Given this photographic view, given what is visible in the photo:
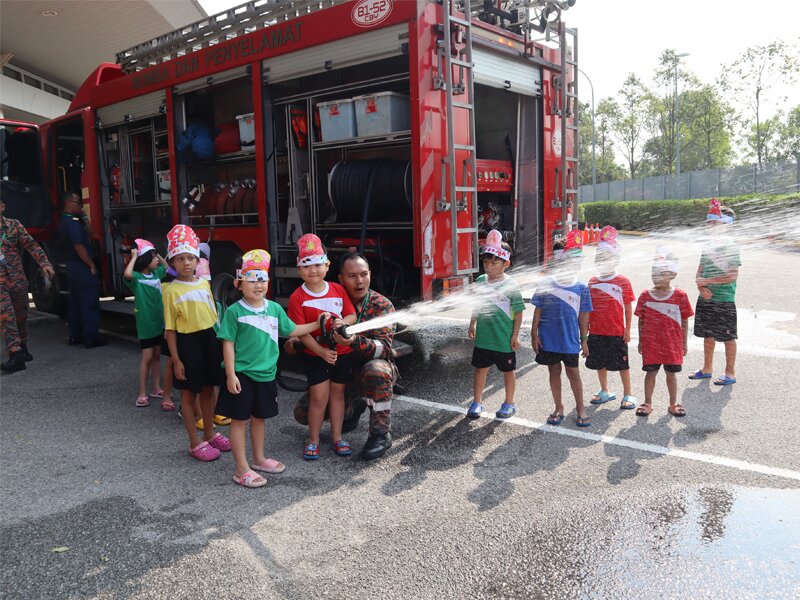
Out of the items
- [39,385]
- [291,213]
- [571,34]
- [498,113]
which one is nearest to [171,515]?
[39,385]

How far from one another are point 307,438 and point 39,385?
3103 mm

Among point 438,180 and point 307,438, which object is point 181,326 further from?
point 438,180

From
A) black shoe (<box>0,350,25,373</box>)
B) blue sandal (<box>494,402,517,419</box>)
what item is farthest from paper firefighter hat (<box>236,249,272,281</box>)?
black shoe (<box>0,350,25,373</box>)

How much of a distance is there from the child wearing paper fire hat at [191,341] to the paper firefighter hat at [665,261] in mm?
3072

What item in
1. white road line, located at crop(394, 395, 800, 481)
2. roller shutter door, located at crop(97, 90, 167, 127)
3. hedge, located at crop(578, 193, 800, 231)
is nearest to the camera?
white road line, located at crop(394, 395, 800, 481)

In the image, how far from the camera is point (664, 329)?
4805 mm

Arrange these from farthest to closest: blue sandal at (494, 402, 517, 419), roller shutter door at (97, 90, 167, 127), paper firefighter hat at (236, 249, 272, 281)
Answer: roller shutter door at (97, 90, 167, 127) < blue sandal at (494, 402, 517, 419) < paper firefighter hat at (236, 249, 272, 281)

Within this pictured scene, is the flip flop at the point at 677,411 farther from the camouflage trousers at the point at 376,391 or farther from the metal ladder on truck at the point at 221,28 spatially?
the metal ladder on truck at the point at 221,28

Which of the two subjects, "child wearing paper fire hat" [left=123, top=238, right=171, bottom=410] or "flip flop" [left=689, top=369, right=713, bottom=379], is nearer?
"child wearing paper fire hat" [left=123, top=238, right=171, bottom=410]

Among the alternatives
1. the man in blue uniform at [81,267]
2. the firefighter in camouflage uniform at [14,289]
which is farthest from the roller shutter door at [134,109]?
the firefighter in camouflage uniform at [14,289]

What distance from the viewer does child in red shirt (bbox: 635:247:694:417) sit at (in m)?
4.79

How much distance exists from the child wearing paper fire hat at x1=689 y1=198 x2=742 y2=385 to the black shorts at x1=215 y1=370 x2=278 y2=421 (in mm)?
3598

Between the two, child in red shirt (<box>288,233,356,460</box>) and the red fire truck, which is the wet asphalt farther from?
the red fire truck

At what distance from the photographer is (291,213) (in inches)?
276
